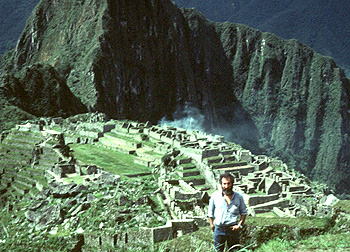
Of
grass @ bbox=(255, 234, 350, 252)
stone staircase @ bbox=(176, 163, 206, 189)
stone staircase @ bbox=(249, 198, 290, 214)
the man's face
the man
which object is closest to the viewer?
the man's face

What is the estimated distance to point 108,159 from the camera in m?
46.0

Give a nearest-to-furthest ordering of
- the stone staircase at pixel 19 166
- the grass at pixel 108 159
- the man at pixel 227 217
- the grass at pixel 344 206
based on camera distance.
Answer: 1. the man at pixel 227 217
2. the grass at pixel 344 206
3. the stone staircase at pixel 19 166
4. the grass at pixel 108 159

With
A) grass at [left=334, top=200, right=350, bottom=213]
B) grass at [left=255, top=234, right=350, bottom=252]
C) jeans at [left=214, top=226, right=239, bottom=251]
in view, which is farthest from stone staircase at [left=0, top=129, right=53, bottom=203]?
grass at [left=255, top=234, right=350, bottom=252]

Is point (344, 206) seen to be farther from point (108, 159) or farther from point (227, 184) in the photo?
point (108, 159)

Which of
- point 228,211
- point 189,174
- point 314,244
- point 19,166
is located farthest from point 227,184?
point 19,166

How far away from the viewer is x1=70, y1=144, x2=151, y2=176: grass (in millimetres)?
39875

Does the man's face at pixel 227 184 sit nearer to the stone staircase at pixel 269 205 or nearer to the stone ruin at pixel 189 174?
the stone ruin at pixel 189 174

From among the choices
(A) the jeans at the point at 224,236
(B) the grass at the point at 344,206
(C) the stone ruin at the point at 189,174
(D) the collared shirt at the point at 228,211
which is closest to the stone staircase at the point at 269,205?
(C) the stone ruin at the point at 189,174

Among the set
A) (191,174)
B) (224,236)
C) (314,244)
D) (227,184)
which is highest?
(227,184)

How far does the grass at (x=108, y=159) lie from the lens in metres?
39.9

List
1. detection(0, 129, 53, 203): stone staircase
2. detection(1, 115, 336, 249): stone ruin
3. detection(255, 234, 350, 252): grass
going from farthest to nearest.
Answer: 1. detection(0, 129, 53, 203): stone staircase
2. detection(1, 115, 336, 249): stone ruin
3. detection(255, 234, 350, 252): grass

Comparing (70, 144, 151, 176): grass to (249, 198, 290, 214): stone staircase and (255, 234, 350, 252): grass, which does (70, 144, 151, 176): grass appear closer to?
(249, 198, 290, 214): stone staircase

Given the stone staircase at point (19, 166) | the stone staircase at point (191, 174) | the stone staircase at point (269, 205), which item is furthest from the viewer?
the stone staircase at point (19, 166)

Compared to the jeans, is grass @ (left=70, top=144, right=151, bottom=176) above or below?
below
